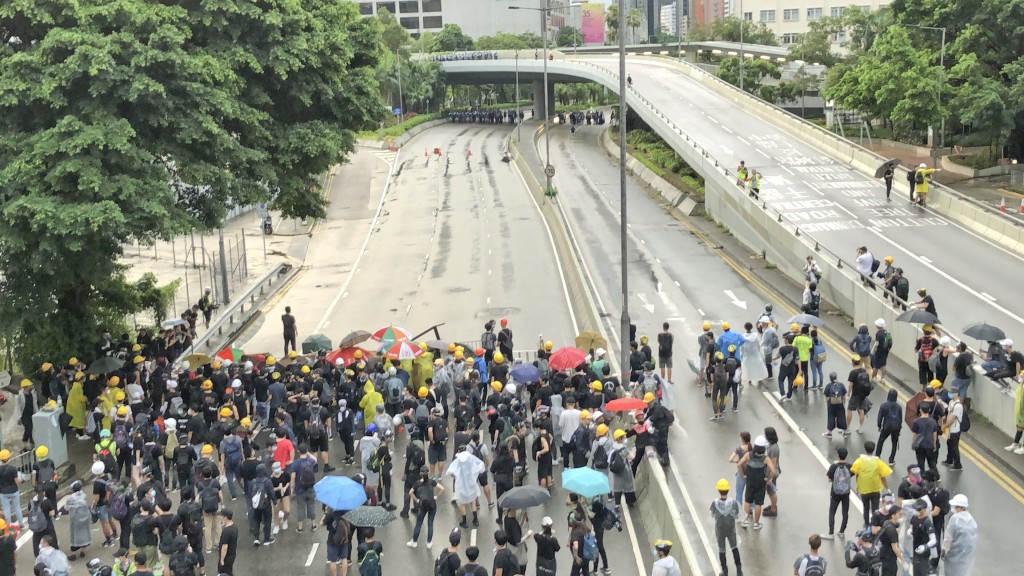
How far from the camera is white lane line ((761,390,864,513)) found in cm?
1850

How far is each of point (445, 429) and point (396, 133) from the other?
7070 centimetres

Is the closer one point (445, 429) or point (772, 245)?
point (445, 429)

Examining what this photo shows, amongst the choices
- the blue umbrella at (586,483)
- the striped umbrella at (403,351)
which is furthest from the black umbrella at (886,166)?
the blue umbrella at (586,483)

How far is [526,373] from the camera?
22031 millimetres

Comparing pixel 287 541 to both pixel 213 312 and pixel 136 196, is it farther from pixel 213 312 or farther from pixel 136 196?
pixel 213 312

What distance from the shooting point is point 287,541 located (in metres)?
18.1

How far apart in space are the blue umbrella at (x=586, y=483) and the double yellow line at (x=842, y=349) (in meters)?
8.04

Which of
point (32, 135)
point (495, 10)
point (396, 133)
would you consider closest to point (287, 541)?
point (32, 135)

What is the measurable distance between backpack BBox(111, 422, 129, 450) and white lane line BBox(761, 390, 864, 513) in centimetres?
1315

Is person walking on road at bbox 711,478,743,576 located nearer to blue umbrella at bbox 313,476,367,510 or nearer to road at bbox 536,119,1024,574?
road at bbox 536,119,1024,574

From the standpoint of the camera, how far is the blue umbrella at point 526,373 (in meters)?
22.0

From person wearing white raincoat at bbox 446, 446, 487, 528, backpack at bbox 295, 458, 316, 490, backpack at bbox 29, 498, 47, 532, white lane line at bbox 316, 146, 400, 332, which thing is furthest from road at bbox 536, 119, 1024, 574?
backpack at bbox 29, 498, 47, 532

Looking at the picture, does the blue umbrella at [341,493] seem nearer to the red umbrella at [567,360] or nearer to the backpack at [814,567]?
the backpack at [814,567]

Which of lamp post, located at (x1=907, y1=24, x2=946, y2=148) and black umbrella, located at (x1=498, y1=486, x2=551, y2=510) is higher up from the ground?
lamp post, located at (x1=907, y1=24, x2=946, y2=148)
